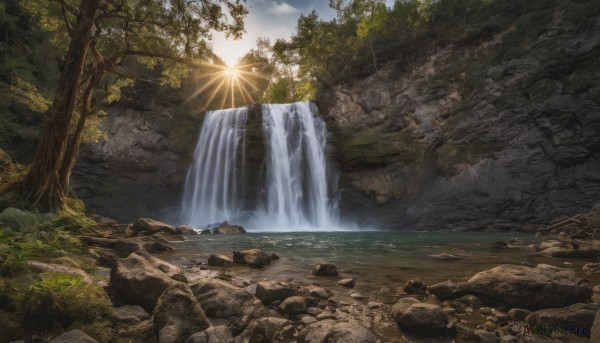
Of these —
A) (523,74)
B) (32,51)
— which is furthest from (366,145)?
(32,51)

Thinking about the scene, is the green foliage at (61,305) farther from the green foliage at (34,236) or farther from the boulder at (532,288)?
the boulder at (532,288)

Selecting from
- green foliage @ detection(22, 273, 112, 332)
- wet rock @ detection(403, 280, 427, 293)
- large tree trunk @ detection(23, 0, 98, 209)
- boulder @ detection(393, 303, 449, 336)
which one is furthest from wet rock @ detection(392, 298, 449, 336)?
large tree trunk @ detection(23, 0, 98, 209)

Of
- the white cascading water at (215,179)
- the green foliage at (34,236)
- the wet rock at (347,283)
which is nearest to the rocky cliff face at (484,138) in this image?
the white cascading water at (215,179)

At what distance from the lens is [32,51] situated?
20.7 metres

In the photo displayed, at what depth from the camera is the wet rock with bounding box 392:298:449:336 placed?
369cm

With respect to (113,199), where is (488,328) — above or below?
below

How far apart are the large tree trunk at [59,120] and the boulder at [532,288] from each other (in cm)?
1040

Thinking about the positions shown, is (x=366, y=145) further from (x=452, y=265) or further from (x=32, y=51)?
(x=32, y=51)

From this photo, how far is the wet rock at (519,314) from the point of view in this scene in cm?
409

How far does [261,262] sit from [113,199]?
83.6 feet

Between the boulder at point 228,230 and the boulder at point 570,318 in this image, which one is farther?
the boulder at point 228,230

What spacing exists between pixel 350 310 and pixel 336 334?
4.80 ft

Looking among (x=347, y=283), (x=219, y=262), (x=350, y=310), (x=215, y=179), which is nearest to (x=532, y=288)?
(x=350, y=310)

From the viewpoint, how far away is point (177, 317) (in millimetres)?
3158
